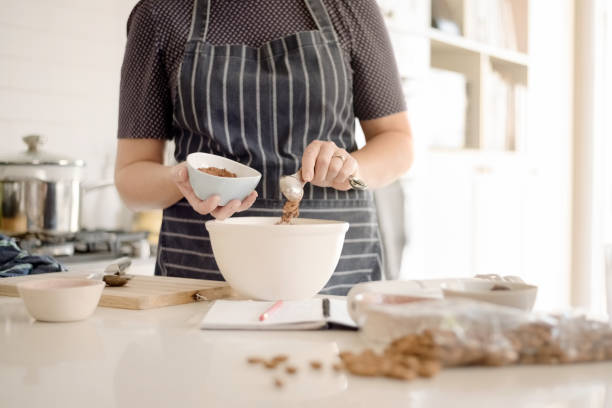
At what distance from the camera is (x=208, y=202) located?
109 centimetres

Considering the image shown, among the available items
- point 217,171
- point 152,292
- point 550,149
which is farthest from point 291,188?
point 550,149

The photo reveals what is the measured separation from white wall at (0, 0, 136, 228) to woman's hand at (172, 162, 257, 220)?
54.4 inches

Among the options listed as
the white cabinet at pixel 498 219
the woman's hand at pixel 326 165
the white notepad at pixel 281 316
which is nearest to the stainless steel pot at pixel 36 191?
the woman's hand at pixel 326 165

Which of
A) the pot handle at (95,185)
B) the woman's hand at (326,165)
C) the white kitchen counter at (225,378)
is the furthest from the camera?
the pot handle at (95,185)

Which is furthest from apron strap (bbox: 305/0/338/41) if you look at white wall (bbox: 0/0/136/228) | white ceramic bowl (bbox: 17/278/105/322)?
white wall (bbox: 0/0/136/228)

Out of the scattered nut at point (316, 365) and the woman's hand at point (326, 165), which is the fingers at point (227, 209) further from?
the scattered nut at point (316, 365)

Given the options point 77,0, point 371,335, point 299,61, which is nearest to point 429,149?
point 77,0

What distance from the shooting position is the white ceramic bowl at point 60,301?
0.85 metres

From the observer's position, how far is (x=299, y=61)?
1.44 m

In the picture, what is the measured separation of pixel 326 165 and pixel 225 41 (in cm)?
50

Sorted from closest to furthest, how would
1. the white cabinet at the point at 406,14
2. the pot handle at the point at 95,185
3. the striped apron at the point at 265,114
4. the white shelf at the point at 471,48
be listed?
the striped apron at the point at 265,114, the pot handle at the point at 95,185, the white cabinet at the point at 406,14, the white shelf at the point at 471,48

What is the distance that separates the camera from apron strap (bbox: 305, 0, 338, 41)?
1.46 meters

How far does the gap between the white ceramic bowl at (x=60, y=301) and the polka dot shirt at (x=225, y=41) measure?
0.67 m

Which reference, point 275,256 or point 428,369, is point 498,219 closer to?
point 275,256
